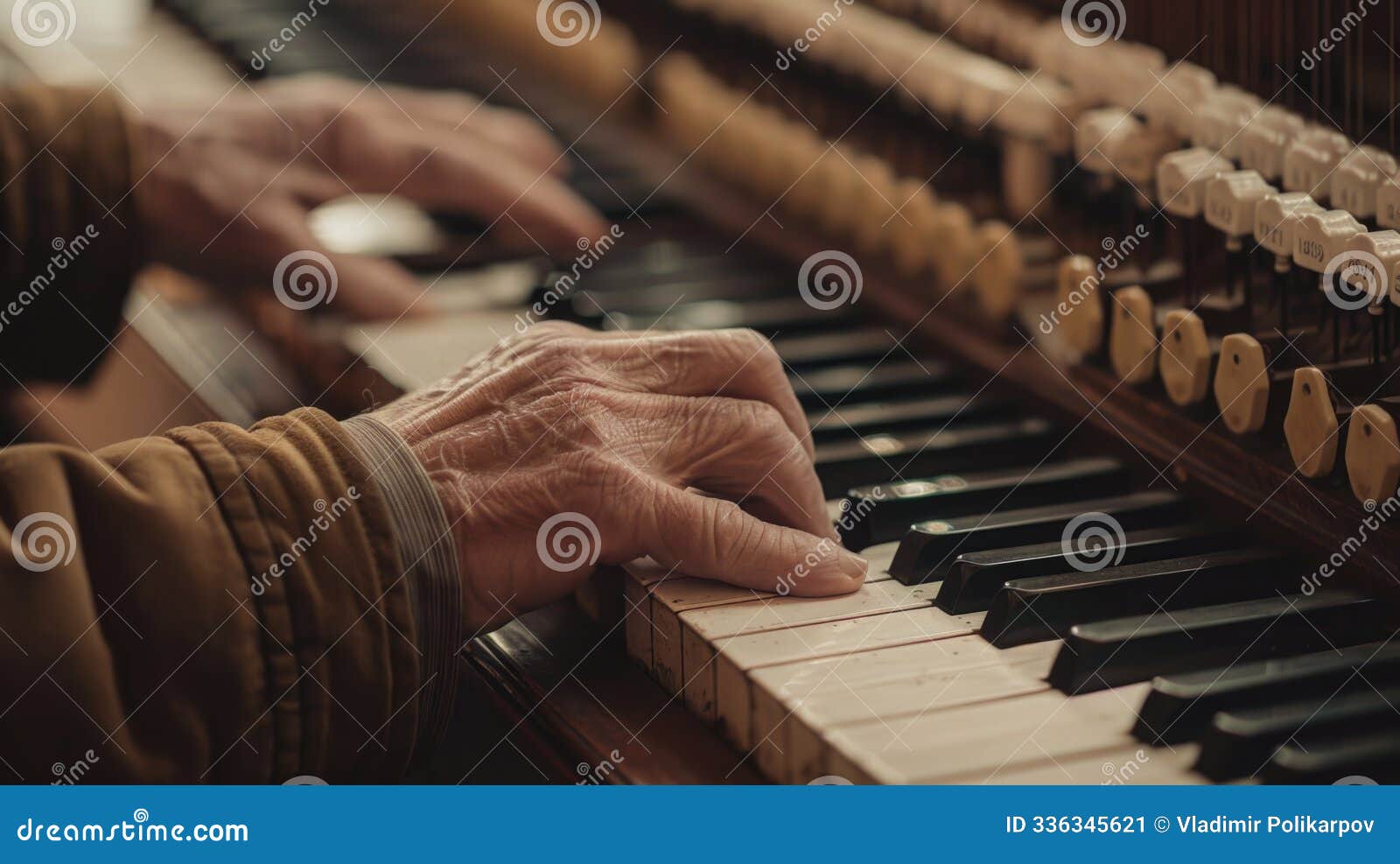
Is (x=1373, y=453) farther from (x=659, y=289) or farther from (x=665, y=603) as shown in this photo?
(x=659, y=289)

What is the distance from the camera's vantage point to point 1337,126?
5.42ft

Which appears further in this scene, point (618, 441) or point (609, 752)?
point (618, 441)

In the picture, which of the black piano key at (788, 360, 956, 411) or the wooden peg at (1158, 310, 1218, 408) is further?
the black piano key at (788, 360, 956, 411)

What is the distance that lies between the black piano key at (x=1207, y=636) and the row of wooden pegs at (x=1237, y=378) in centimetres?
12

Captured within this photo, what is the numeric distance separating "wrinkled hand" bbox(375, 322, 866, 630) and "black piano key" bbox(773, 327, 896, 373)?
0.51 meters

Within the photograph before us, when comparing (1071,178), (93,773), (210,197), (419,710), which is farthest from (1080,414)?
(210,197)

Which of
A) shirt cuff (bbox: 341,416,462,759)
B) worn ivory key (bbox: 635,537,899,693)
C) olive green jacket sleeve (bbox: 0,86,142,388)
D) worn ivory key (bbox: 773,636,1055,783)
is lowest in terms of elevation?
olive green jacket sleeve (bbox: 0,86,142,388)

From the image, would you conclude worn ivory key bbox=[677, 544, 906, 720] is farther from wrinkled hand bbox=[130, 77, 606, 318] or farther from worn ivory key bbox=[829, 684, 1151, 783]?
wrinkled hand bbox=[130, 77, 606, 318]

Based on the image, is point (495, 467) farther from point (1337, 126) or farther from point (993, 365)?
point (1337, 126)

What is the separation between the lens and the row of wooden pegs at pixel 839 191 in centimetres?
218

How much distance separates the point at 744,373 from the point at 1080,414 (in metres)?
0.50

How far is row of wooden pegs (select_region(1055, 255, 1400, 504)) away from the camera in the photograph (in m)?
1.44

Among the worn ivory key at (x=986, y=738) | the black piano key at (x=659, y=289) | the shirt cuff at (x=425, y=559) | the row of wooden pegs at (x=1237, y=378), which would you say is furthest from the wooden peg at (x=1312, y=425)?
the black piano key at (x=659, y=289)

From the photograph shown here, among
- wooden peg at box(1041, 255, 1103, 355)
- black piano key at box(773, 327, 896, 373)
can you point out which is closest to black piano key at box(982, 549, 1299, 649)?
wooden peg at box(1041, 255, 1103, 355)
